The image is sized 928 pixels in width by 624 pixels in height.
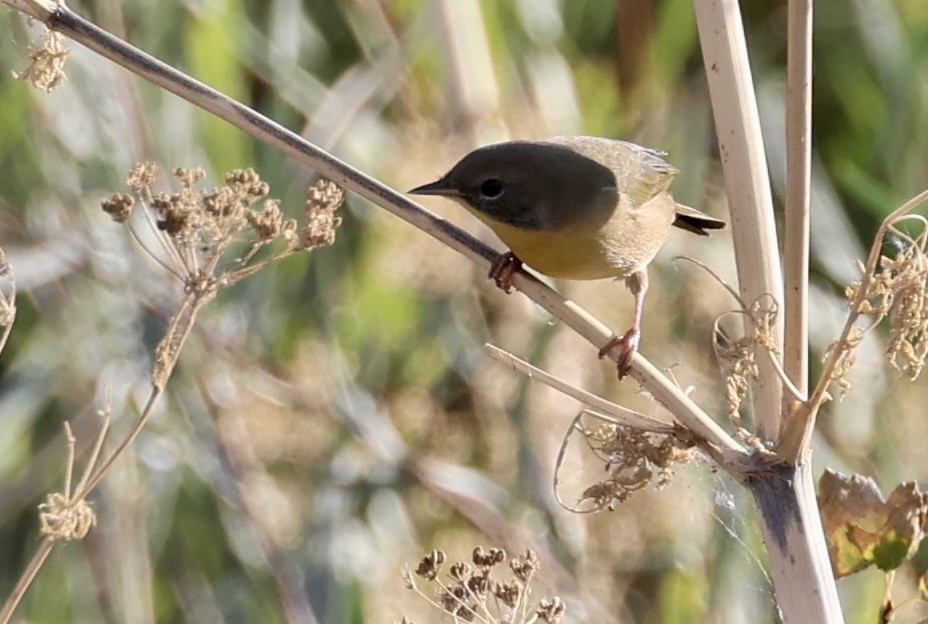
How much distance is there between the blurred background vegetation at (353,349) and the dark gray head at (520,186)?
0.86 meters

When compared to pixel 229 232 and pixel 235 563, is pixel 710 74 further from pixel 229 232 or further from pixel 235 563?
pixel 235 563

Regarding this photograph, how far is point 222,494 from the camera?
10.9 feet

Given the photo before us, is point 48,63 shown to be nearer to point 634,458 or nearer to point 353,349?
point 634,458

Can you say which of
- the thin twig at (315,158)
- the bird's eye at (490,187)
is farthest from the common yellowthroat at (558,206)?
the thin twig at (315,158)

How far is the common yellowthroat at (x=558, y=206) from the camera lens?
8.00 ft

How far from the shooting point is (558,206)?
249cm

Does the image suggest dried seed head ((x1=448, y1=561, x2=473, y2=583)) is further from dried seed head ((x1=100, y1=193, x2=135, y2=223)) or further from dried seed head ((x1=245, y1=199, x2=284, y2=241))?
dried seed head ((x1=100, y1=193, x2=135, y2=223))

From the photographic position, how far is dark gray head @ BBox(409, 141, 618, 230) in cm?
244

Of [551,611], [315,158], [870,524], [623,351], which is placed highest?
[315,158]

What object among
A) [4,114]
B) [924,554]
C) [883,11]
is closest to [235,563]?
[4,114]

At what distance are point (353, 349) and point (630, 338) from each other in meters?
1.58

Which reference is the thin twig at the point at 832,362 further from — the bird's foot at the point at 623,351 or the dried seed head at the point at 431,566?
the dried seed head at the point at 431,566

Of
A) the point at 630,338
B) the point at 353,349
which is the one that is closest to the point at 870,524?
the point at 630,338

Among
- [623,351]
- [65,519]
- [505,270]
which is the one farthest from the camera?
[505,270]
